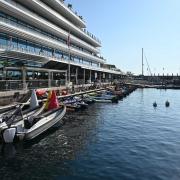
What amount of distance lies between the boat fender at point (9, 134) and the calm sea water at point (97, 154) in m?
0.47

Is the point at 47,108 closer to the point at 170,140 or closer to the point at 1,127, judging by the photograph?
the point at 1,127

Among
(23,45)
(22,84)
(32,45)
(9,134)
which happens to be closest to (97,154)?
(9,134)

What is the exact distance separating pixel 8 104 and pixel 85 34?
72436 millimetres

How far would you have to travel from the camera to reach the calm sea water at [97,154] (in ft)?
62.7

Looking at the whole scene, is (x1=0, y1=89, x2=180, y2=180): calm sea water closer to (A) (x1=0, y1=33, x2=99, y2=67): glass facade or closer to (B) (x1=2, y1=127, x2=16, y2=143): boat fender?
(B) (x1=2, y1=127, x2=16, y2=143): boat fender

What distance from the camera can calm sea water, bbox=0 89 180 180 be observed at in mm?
19102

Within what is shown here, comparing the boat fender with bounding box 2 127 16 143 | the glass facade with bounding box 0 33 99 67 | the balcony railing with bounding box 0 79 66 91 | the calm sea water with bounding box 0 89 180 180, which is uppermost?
the glass facade with bounding box 0 33 99 67

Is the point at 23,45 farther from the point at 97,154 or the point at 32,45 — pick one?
the point at 97,154

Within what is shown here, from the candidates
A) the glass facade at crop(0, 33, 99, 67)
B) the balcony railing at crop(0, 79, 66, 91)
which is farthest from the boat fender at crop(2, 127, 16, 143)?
the glass facade at crop(0, 33, 99, 67)

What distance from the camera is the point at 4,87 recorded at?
39625 mm

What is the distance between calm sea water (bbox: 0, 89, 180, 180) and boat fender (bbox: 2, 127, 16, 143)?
473mm

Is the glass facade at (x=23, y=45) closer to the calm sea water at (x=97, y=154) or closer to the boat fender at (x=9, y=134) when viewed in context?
the calm sea water at (x=97, y=154)

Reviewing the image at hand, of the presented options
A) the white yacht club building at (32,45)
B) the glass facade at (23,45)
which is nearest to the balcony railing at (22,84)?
the white yacht club building at (32,45)

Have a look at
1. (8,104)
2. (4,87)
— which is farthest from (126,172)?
(4,87)
